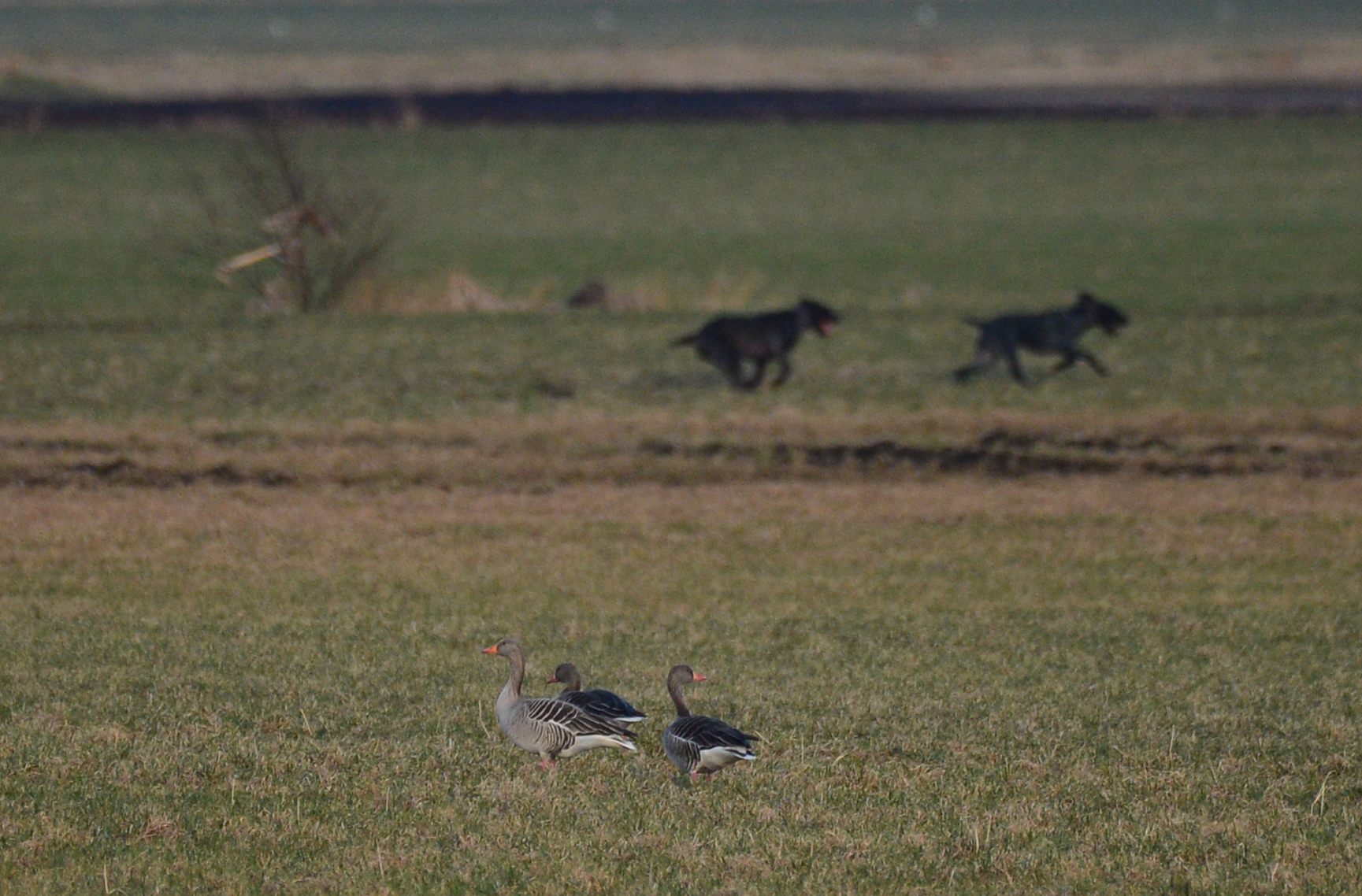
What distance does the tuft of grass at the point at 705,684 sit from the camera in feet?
32.1

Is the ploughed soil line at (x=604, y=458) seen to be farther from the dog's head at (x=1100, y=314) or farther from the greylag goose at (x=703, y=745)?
the greylag goose at (x=703, y=745)

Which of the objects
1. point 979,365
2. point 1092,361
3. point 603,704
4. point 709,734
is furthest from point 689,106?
point 709,734

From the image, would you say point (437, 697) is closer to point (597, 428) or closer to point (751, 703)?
point (751, 703)

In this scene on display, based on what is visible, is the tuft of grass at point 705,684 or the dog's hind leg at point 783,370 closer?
the tuft of grass at point 705,684

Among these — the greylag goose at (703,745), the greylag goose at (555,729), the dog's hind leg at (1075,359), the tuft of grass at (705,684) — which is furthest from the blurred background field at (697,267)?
the greylag goose at (703,745)

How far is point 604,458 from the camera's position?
24859 mm

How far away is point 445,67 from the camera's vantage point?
143m

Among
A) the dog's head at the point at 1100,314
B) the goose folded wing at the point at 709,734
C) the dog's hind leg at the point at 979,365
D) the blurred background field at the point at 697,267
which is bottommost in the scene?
the blurred background field at the point at 697,267

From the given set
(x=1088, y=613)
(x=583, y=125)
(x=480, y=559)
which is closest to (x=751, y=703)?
(x=1088, y=613)

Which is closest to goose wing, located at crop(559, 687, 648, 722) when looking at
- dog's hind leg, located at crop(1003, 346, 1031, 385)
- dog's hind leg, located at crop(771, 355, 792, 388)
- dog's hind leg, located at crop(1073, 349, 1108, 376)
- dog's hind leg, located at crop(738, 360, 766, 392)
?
dog's hind leg, located at crop(771, 355, 792, 388)

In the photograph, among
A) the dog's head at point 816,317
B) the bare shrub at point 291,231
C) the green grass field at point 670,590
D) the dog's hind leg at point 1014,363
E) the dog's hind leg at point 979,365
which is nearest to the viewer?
the green grass field at point 670,590

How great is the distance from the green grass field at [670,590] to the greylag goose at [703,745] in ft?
0.88

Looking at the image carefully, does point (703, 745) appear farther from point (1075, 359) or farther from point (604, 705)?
point (1075, 359)

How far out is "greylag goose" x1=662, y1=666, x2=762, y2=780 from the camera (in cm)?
1043
